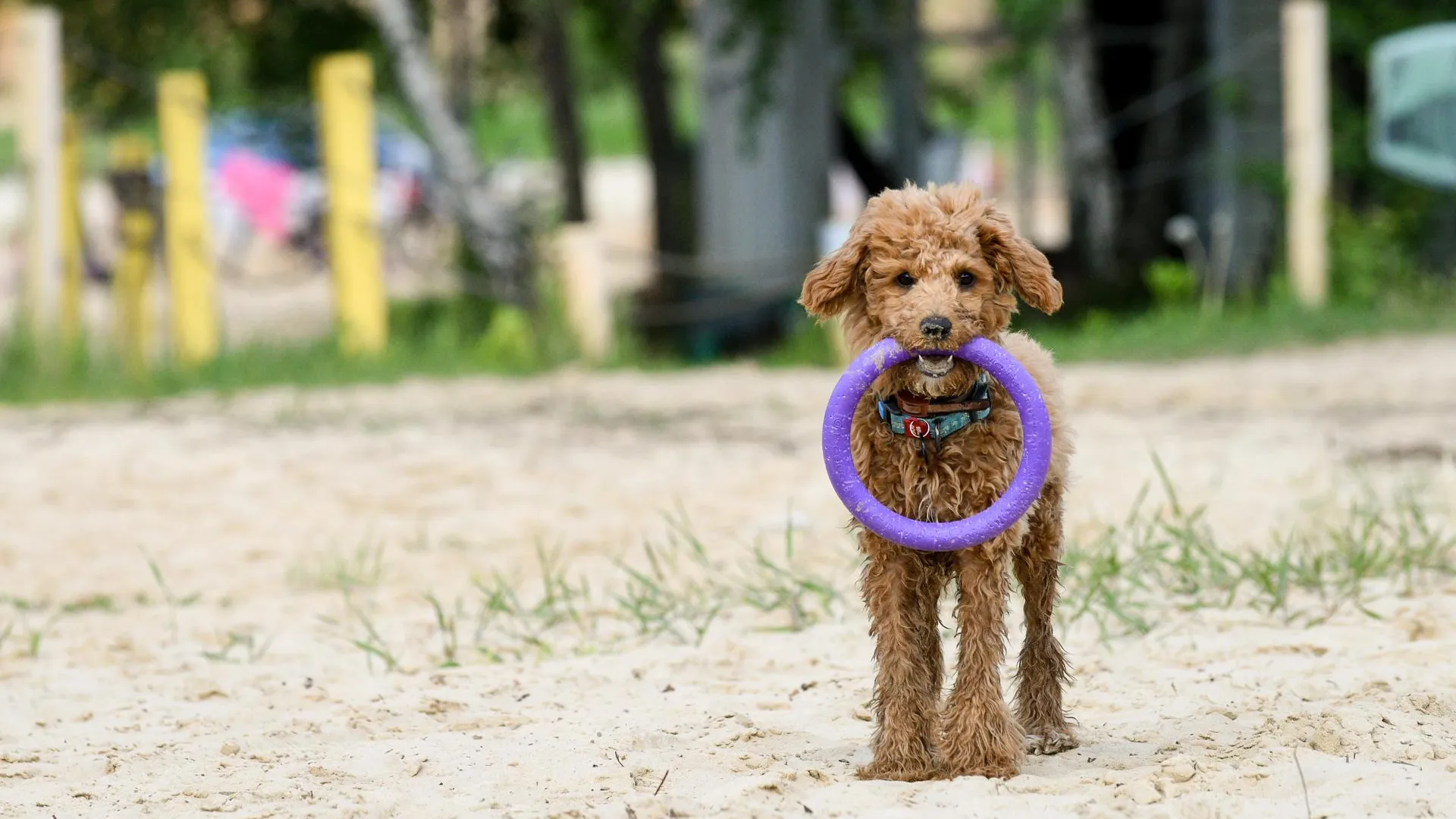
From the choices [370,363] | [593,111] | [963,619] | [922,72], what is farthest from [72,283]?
[593,111]

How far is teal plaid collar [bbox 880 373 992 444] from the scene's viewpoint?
3762mm

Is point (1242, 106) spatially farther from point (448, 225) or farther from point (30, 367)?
point (30, 367)

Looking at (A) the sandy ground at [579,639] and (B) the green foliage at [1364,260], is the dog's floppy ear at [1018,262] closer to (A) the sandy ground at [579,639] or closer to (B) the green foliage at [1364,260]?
(A) the sandy ground at [579,639]

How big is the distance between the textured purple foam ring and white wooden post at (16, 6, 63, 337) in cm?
788

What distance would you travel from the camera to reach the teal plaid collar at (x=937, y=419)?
3.76 meters

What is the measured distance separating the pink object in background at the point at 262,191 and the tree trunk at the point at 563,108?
872 centimetres

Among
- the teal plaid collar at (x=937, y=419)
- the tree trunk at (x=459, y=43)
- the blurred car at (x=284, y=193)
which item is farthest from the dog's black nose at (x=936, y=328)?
the blurred car at (x=284, y=193)

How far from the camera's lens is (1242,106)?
1400 cm

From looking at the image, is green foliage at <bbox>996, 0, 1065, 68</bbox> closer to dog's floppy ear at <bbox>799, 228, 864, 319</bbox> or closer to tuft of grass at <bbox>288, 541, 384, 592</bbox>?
tuft of grass at <bbox>288, 541, 384, 592</bbox>

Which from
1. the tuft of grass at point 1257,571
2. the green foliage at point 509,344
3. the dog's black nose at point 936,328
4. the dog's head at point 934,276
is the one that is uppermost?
the dog's head at point 934,276

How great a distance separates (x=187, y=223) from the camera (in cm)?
1169

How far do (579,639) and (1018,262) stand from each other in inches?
77.0

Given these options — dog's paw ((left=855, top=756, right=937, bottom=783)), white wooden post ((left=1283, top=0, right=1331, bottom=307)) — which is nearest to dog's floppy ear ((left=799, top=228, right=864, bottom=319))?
dog's paw ((left=855, top=756, right=937, bottom=783))

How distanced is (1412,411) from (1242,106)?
593cm
